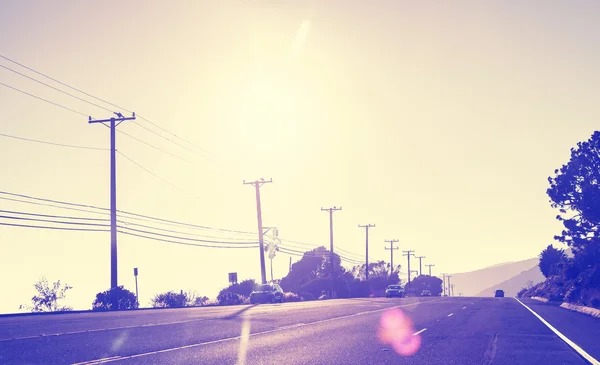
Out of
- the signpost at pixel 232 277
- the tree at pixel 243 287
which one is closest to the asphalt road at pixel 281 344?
the signpost at pixel 232 277

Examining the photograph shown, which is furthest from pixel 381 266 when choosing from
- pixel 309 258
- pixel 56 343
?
pixel 56 343

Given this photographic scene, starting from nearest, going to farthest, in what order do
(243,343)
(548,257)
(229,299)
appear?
(243,343) → (229,299) → (548,257)

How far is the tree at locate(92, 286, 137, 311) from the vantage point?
4150 centimetres

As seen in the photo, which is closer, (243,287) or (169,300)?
(169,300)

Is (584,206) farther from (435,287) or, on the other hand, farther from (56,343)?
(435,287)

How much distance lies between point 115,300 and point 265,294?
48.0 feet

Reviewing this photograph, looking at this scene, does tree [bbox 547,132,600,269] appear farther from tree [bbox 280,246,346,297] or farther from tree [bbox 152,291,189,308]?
tree [bbox 280,246,346,297]

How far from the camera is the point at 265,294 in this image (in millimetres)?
53656

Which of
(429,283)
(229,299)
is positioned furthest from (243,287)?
(429,283)

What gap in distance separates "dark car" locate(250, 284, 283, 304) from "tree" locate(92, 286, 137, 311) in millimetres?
12215

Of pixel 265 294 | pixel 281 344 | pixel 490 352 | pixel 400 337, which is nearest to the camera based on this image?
pixel 490 352

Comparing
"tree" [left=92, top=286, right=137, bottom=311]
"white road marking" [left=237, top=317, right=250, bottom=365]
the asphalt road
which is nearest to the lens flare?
the asphalt road

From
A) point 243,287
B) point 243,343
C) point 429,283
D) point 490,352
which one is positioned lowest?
point 429,283

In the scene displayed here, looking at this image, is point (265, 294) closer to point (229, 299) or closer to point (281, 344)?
point (229, 299)
